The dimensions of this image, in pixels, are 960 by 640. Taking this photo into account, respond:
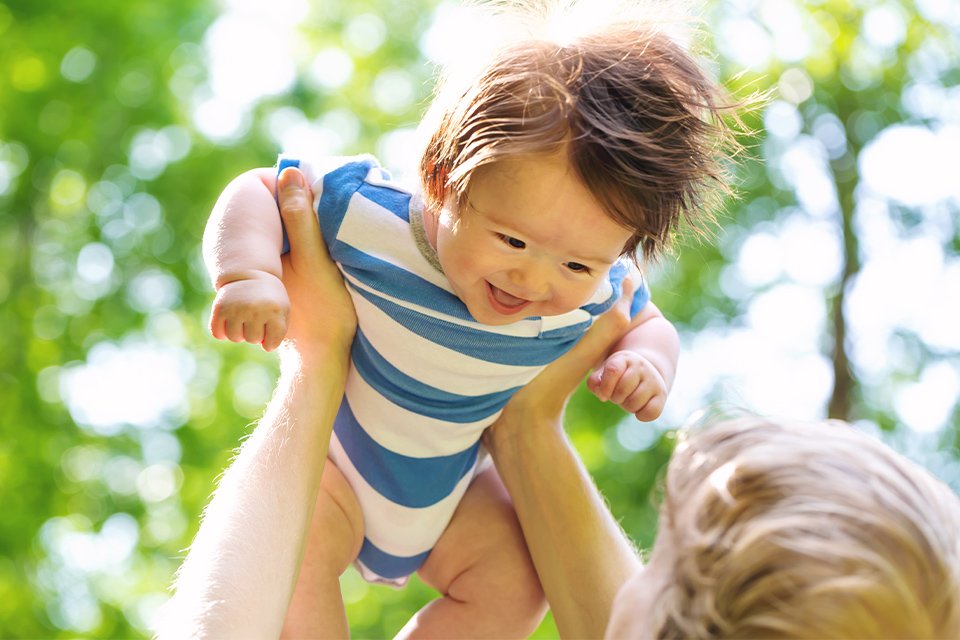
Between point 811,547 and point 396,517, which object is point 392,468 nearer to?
point 396,517

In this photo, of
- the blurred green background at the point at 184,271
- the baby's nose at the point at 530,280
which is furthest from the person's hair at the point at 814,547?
the blurred green background at the point at 184,271

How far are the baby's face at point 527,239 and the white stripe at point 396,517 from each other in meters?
0.30

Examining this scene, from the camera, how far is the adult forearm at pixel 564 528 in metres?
1.37

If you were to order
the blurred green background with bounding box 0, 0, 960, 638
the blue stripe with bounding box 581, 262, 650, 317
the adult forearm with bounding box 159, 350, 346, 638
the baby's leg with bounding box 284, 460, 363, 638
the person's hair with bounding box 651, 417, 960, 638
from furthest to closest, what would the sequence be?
the blurred green background with bounding box 0, 0, 960, 638 → the blue stripe with bounding box 581, 262, 650, 317 → the baby's leg with bounding box 284, 460, 363, 638 → the adult forearm with bounding box 159, 350, 346, 638 → the person's hair with bounding box 651, 417, 960, 638

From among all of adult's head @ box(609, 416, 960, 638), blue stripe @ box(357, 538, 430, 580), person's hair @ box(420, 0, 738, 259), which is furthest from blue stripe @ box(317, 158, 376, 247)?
adult's head @ box(609, 416, 960, 638)

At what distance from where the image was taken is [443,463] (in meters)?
1.44

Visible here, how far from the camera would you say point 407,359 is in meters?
1.35

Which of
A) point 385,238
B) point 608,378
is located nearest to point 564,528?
point 608,378

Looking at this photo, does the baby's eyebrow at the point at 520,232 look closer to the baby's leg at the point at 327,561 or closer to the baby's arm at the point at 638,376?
the baby's arm at the point at 638,376

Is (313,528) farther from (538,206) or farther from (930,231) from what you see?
(930,231)

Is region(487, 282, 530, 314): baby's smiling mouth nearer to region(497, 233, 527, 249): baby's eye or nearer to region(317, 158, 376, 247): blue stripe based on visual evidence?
region(497, 233, 527, 249): baby's eye

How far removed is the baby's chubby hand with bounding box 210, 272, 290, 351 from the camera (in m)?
1.17

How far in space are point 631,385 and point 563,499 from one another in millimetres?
176

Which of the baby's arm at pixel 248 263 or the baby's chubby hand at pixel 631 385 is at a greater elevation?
the baby's arm at pixel 248 263
